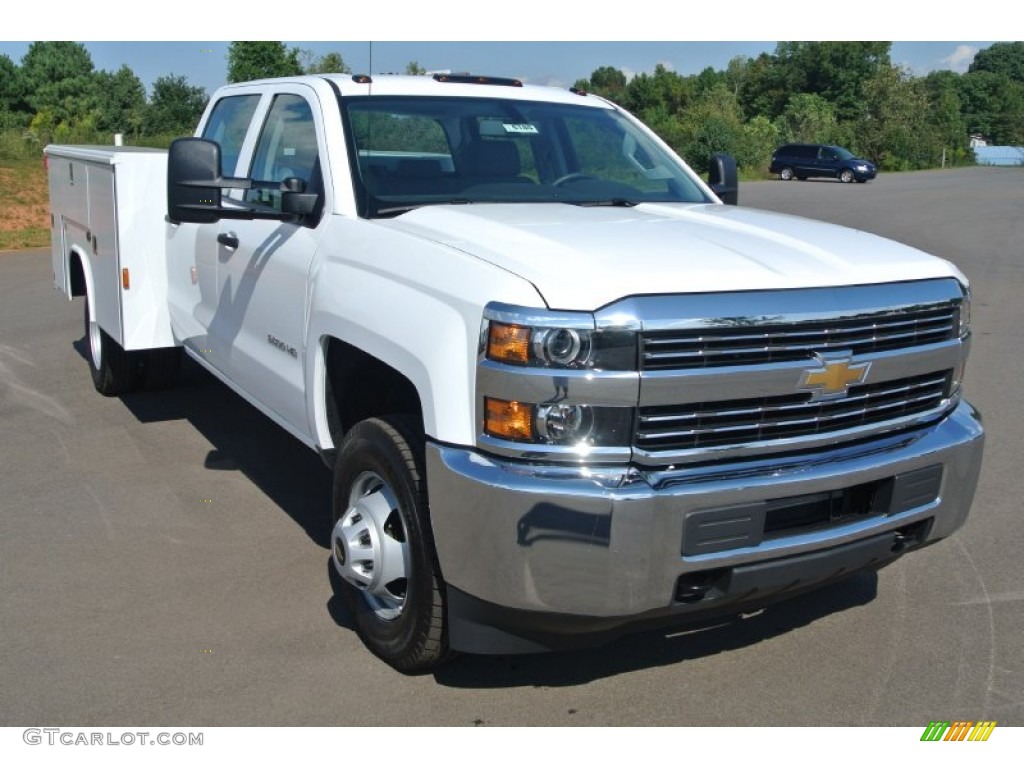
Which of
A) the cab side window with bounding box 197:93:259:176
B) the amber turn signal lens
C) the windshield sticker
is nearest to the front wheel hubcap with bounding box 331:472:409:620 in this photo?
the amber turn signal lens

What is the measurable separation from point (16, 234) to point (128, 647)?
688 inches

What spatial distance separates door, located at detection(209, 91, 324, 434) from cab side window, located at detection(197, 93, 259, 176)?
0.32 metres

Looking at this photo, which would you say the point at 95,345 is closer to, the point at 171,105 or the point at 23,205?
the point at 23,205

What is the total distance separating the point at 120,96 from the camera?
240 feet

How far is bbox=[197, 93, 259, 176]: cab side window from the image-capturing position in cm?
546

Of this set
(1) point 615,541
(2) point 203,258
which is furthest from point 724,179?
(1) point 615,541

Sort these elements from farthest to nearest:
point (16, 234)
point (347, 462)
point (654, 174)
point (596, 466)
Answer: point (16, 234) < point (654, 174) < point (347, 462) < point (596, 466)

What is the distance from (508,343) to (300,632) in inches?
65.4

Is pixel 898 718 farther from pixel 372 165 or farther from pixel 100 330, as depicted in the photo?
pixel 100 330

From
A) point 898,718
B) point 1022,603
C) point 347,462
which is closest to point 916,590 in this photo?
point 1022,603

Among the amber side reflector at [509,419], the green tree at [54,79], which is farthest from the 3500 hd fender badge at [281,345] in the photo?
the green tree at [54,79]

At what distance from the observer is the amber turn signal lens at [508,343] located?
3.03 meters

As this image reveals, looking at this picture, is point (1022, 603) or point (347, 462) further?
point (1022, 603)

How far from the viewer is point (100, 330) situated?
24.3 feet
